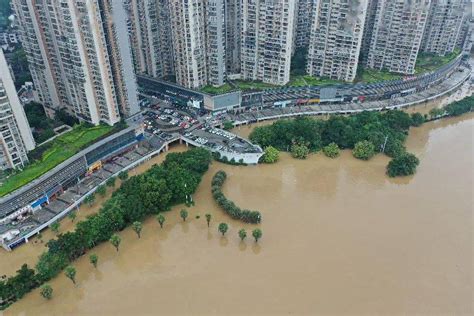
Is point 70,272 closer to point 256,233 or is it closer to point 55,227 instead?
point 55,227

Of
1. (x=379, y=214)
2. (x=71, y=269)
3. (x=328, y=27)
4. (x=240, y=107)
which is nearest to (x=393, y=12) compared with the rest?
(x=328, y=27)

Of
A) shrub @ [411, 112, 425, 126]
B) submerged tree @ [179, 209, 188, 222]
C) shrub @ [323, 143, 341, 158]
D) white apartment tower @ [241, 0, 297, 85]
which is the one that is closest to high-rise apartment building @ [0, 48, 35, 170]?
submerged tree @ [179, 209, 188, 222]

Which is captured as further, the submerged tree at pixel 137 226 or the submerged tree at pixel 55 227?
the submerged tree at pixel 55 227

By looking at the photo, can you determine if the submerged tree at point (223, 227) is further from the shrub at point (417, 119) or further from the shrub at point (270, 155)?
the shrub at point (417, 119)

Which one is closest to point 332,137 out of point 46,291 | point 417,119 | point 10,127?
point 417,119

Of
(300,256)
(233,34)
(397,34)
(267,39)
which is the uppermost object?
(267,39)

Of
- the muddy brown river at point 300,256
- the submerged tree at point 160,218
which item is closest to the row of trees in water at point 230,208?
the muddy brown river at point 300,256
